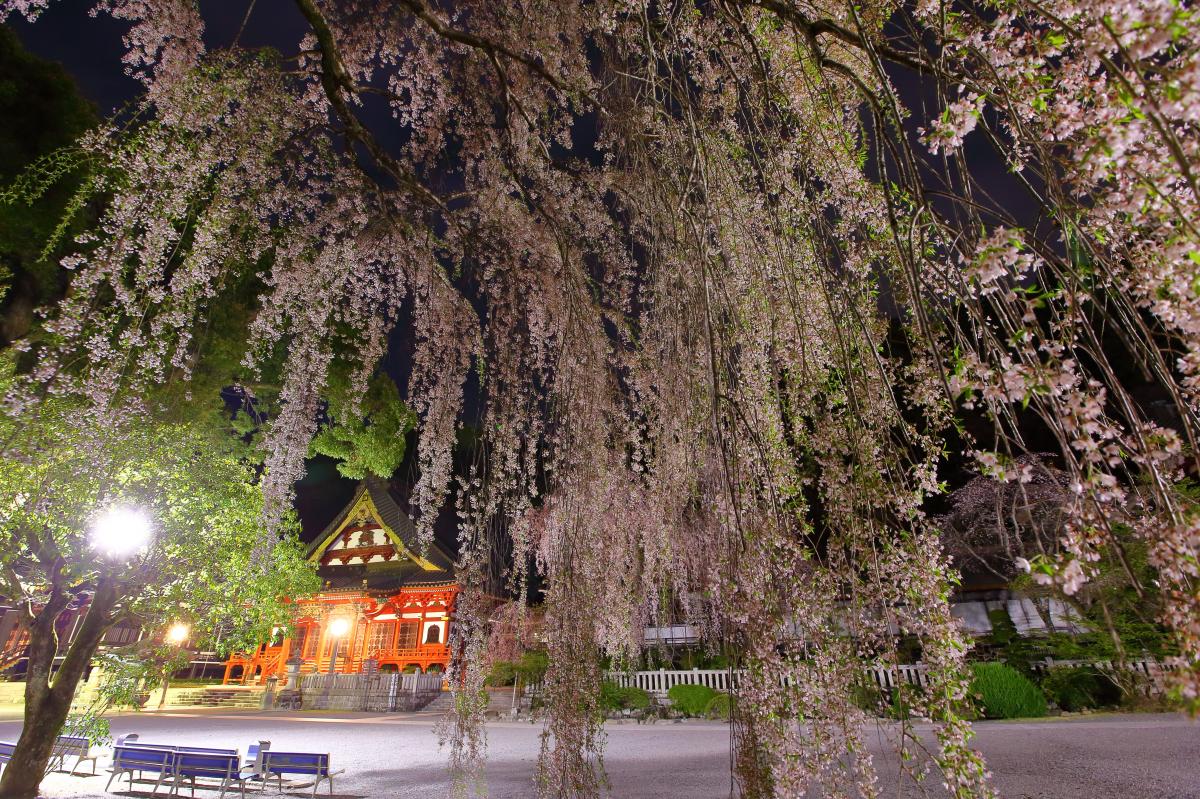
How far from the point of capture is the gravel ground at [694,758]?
466 cm

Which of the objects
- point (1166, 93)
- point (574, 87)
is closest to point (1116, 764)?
point (1166, 93)

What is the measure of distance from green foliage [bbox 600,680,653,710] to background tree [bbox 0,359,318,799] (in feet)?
21.5

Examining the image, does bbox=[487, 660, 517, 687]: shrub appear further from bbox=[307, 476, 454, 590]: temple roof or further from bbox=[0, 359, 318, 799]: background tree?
bbox=[0, 359, 318, 799]: background tree

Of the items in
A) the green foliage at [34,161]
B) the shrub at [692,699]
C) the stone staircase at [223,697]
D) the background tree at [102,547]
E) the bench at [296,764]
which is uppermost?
the green foliage at [34,161]

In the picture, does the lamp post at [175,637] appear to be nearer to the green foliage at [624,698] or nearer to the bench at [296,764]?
the bench at [296,764]

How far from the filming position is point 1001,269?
48.2 inches

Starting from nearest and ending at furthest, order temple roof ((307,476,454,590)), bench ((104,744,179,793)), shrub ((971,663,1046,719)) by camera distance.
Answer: bench ((104,744,179,793))
shrub ((971,663,1046,719))
temple roof ((307,476,454,590))

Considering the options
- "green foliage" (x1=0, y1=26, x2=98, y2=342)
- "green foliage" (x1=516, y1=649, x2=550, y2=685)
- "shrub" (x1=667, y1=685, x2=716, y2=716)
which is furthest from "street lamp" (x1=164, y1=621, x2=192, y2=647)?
"shrub" (x1=667, y1=685, x2=716, y2=716)

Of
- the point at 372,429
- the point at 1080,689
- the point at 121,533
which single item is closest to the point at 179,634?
the point at 121,533

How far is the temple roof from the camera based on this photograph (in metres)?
18.0

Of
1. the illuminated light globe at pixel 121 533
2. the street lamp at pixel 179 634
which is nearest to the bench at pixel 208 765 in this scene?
the street lamp at pixel 179 634

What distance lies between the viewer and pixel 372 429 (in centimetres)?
694

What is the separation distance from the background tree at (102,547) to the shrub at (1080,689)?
1196cm

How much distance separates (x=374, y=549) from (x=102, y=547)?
46.5 ft
